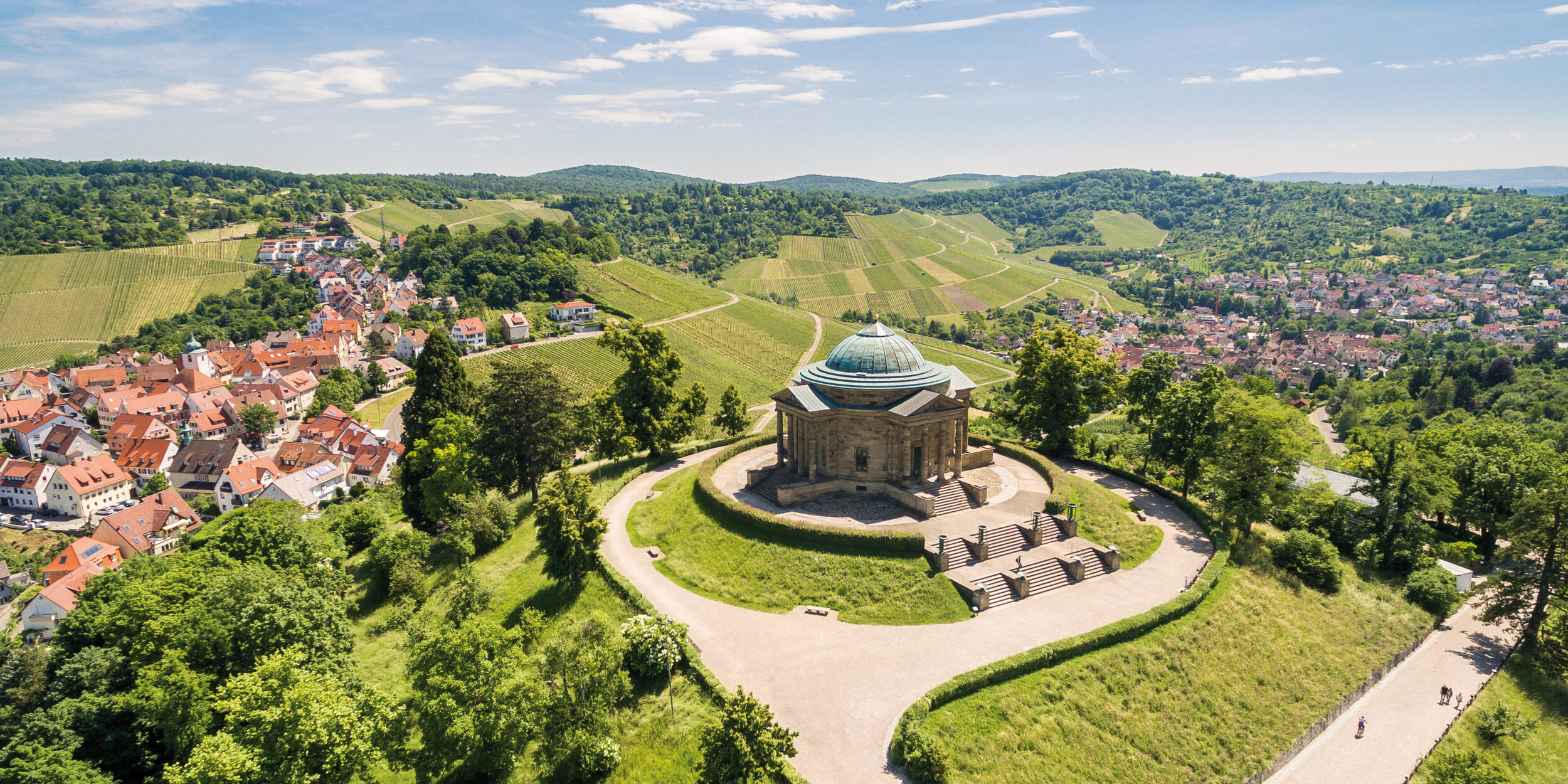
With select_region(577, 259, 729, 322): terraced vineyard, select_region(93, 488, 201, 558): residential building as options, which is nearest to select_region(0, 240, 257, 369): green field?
select_region(93, 488, 201, 558): residential building

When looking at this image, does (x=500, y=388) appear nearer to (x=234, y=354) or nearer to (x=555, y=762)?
(x=555, y=762)

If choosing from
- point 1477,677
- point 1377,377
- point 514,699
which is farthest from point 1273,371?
point 514,699

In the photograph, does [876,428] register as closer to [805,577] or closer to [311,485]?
[805,577]

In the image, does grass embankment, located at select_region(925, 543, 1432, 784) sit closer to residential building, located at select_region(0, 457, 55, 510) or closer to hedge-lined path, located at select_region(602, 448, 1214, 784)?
hedge-lined path, located at select_region(602, 448, 1214, 784)

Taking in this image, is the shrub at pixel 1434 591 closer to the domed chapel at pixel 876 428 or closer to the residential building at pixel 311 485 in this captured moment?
the domed chapel at pixel 876 428

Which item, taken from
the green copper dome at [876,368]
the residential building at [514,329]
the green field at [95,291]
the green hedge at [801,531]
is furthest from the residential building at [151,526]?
the green field at [95,291]
